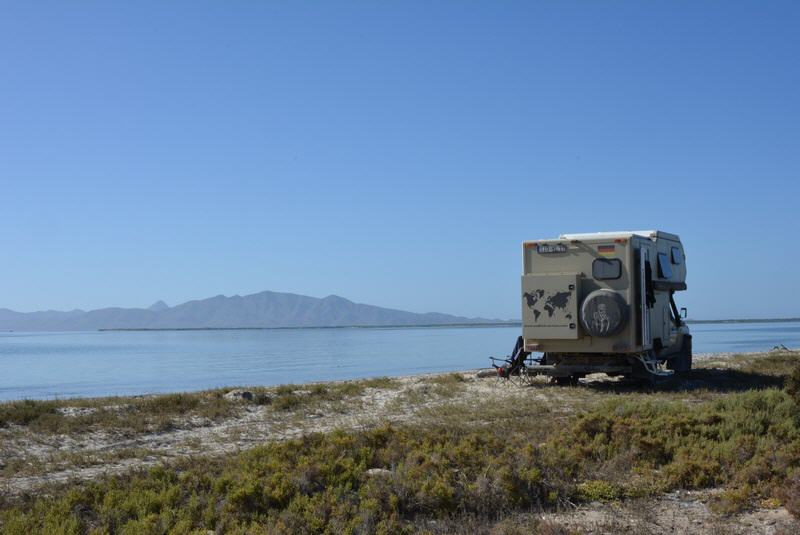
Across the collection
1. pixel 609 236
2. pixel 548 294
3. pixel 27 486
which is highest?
pixel 609 236

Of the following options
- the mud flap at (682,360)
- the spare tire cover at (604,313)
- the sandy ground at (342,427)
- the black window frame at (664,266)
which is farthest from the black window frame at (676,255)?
the spare tire cover at (604,313)

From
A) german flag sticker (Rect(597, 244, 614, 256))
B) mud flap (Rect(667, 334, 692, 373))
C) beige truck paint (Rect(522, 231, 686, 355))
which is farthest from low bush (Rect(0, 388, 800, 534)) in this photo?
mud flap (Rect(667, 334, 692, 373))

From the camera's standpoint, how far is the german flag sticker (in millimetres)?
16078

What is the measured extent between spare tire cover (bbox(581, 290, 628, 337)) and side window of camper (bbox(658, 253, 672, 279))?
7.26ft

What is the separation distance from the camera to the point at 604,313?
1571 cm

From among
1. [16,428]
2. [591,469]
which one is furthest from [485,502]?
[16,428]

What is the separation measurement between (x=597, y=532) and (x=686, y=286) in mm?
14482

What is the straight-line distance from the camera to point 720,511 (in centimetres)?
674

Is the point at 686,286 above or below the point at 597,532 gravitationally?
above

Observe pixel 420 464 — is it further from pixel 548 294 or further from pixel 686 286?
pixel 686 286

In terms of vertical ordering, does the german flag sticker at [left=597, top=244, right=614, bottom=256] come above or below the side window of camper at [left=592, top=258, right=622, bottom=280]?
above

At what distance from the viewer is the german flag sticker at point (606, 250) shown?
16.1 meters

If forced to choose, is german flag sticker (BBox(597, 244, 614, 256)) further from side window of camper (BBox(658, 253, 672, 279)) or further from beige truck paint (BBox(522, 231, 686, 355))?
side window of camper (BBox(658, 253, 672, 279))

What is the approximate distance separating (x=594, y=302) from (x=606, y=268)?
0.80m
